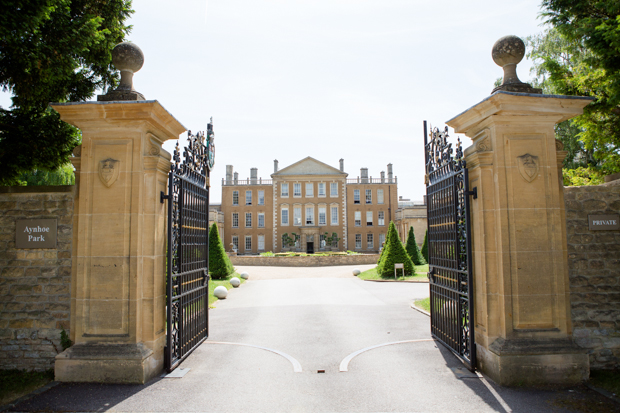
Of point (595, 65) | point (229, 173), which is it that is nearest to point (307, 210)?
point (229, 173)

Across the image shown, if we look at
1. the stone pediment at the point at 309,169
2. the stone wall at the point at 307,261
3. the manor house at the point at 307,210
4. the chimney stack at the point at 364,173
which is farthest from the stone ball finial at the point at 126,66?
the chimney stack at the point at 364,173

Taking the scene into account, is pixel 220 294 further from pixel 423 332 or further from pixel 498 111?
pixel 498 111

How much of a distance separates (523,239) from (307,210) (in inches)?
1721

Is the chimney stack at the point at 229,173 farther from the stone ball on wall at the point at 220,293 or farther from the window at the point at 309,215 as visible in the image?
the stone ball on wall at the point at 220,293

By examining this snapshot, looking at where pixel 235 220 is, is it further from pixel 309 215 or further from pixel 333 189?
pixel 333 189

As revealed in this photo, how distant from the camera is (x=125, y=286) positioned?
186 inches

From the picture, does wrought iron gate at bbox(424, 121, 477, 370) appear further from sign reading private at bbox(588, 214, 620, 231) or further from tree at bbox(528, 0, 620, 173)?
tree at bbox(528, 0, 620, 173)

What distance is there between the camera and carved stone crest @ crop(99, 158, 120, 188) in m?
4.78

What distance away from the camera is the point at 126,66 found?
511cm

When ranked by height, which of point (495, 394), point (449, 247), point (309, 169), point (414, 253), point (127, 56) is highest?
point (309, 169)

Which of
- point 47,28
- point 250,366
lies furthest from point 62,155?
point 250,366

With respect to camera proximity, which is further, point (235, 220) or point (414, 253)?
point (235, 220)

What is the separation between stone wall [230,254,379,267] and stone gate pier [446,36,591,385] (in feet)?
79.4

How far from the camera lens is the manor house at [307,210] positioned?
48.1 meters
